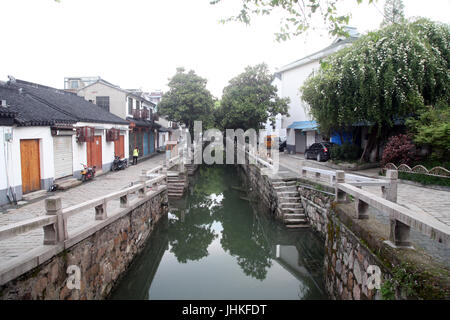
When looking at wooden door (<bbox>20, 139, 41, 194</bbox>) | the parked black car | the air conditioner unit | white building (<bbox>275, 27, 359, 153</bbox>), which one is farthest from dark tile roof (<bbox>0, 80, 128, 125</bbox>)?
white building (<bbox>275, 27, 359, 153</bbox>)

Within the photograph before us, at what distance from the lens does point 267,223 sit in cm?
1107

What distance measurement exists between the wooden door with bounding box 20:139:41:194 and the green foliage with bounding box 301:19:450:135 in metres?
11.7

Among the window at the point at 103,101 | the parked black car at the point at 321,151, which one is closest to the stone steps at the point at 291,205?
the parked black car at the point at 321,151

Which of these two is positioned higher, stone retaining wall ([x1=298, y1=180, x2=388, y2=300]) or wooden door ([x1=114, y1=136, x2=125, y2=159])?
wooden door ([x1=114, y1=136, x2=125, y2=159])

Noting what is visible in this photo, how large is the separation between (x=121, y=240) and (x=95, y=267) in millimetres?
1508

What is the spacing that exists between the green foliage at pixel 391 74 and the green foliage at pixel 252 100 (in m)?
10.4

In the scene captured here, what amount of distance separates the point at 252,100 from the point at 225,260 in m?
17.3

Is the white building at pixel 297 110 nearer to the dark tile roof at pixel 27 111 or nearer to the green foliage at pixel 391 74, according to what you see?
the green foliage at pixel 391 74

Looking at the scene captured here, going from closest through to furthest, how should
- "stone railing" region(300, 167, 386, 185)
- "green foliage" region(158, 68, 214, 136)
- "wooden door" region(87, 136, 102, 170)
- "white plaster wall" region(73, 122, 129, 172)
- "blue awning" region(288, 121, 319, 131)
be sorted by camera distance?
"stone railing" region(300, 167, 386, 185), "white plaster wall" region(73, 122, 129, 172), "wooden door" region(87, 136, 102, 170), "blue awning" region(288, 121, 319, 131), "green foliage" region(158, 68, 214, 136)

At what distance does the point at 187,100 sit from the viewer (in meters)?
23.5

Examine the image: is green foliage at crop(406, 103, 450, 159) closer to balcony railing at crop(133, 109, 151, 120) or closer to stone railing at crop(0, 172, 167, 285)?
stone railing at crop(0, 172, 167, 285)

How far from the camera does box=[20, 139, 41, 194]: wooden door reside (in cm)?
940

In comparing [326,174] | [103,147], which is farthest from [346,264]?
[103,147]

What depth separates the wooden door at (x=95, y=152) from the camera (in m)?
14.3
